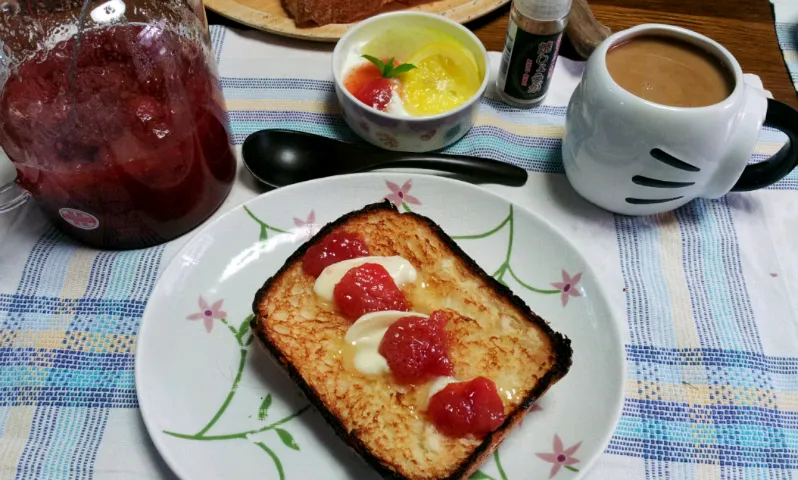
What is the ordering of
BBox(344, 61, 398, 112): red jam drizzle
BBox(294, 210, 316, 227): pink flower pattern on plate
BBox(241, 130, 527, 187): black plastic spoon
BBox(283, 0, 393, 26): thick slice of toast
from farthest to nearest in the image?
BBox(283, 0, 393, 26): thick slice of toast
BBox(344, 61, 398, 112): red jam drizzle
BBox(241, 130, 527, 187): black plastic spoon
BBox(294, 210, 316, 227): pink flower pattern on plate

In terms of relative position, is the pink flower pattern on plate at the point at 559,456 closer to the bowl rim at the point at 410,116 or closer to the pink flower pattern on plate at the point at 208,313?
the pink flower pattern on plate at the point at 208,313

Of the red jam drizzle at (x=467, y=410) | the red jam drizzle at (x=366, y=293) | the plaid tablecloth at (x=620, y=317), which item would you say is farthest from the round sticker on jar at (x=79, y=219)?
the red jam drizzle at (x=467, y=410)

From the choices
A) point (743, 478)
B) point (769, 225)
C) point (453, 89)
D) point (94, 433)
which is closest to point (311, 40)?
point (453, 89)

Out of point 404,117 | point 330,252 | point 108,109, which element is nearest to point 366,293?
point 330,252

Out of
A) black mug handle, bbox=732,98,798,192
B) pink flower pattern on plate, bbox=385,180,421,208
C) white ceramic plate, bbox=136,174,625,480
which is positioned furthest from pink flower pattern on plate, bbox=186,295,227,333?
black mug handle, bbox=732,98,798,192

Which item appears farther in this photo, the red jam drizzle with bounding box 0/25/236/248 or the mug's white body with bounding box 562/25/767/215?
the mug's white body with bounding box 562/25/767/215

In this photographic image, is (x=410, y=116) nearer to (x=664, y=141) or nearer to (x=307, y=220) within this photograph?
(x=307, y=220)

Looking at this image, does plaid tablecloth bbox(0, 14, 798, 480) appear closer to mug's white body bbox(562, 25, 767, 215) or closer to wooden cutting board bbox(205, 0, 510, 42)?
mug's white body bbox(562, 25, 767, 215)

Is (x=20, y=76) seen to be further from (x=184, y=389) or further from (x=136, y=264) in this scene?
(x=184, y=389)
